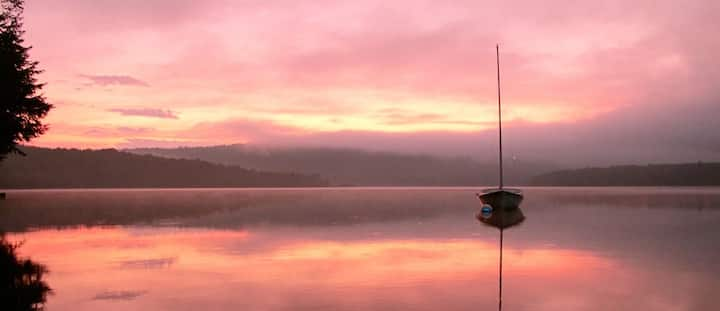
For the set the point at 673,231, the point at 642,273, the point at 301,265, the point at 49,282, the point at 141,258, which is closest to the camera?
the point at 49,282

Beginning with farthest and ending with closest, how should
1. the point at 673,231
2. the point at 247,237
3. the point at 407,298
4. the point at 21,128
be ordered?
the point at 673,231, the point at 21,128, the point at 247,237, the point at 407,298

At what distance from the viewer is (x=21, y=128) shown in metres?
39.7

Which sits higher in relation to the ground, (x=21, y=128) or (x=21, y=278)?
(x=21, y=128)

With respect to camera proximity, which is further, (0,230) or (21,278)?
(0,230)

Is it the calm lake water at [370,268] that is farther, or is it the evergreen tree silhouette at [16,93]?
the evergreen tree silhouette at [16,93]

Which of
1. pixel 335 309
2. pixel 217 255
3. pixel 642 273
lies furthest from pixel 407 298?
pixel 217 255

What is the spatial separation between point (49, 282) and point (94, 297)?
324cm

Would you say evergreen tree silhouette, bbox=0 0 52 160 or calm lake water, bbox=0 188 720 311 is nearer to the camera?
calm lake water, bbox=0 188 720 311

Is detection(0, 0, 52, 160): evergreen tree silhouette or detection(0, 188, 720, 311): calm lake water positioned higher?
detection(0, 0, 52, 160): evergreen tree silhouette

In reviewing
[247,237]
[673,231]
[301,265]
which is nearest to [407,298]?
[301,265]

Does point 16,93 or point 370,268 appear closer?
point 370,268

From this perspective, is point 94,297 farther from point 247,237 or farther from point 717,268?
point 717,268

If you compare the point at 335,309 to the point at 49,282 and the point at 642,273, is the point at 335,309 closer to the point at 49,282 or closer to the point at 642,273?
the point at 49,282

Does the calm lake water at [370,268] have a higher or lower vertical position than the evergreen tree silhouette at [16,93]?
lower
